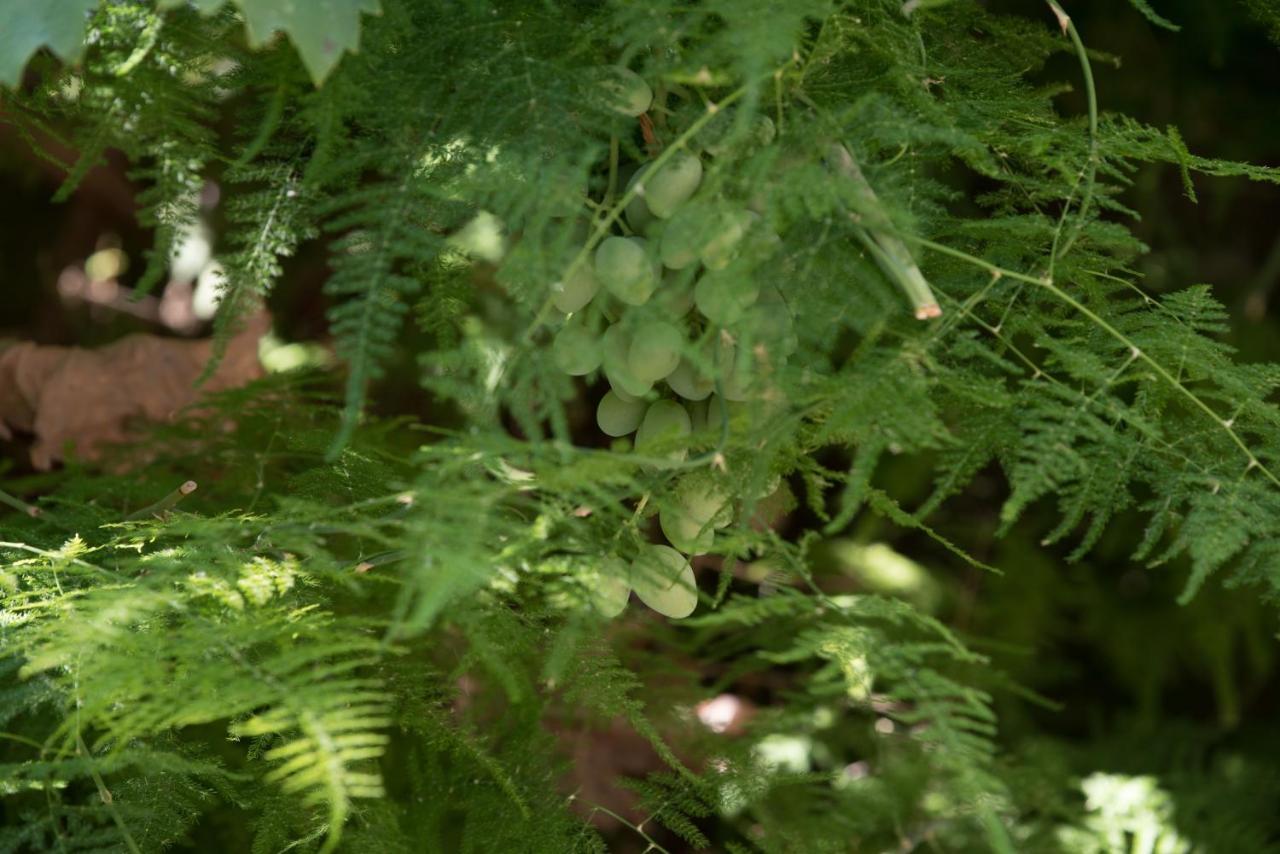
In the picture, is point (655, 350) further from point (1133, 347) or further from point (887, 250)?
point (1133, 347)

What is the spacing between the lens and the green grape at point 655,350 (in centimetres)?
51

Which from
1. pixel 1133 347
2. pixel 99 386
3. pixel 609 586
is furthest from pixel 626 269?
pixel 99 386

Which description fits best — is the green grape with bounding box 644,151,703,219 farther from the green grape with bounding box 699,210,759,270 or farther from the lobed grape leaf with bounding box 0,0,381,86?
the lobed grape leaf with bounding box 0,0,381,86

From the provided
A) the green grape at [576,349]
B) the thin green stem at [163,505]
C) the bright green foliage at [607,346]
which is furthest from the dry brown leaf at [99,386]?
the green grape at [576,349]

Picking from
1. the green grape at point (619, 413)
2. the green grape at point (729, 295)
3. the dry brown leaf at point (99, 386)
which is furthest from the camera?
the dry brown leaf at point (99, 386)

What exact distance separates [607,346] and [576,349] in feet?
0.05

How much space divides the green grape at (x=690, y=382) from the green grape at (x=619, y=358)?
0.02 m

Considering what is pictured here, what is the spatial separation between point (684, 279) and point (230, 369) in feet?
2.77

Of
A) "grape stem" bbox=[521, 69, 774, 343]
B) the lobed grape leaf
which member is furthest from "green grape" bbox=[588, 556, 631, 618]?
the lobed grape leaf

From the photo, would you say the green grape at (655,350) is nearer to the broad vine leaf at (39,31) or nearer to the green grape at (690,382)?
the green grape at (690,382)

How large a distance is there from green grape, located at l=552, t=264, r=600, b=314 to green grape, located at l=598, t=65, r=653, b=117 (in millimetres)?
71

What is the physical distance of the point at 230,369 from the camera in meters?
1.22

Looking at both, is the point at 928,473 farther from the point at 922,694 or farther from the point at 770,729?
the point at 922,694

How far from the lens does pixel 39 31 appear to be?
0.56 m
